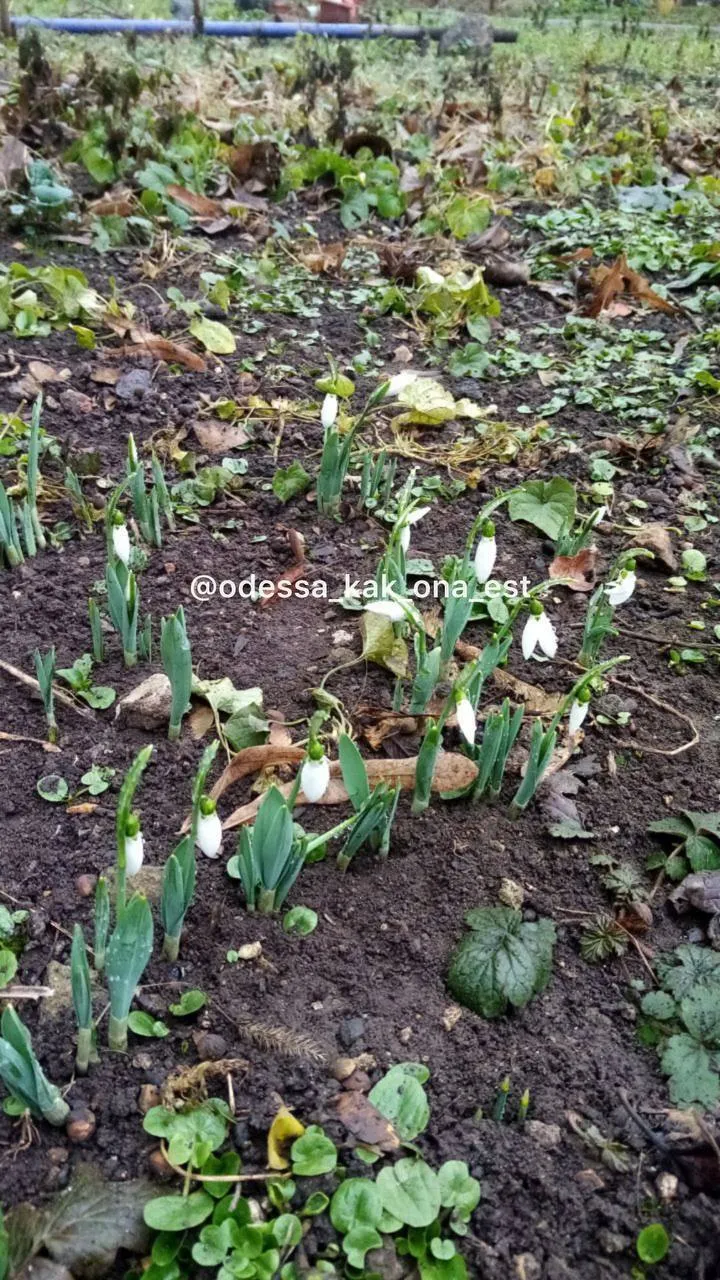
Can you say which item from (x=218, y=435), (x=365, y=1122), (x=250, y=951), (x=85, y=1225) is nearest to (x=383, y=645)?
(x=250, y=951)

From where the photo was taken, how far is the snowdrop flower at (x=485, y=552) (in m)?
1.92

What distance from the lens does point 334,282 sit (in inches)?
160

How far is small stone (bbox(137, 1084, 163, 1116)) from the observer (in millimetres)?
1388

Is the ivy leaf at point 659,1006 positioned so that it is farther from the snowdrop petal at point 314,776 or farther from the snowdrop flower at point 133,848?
A: the snowdrop flower at point 133,848

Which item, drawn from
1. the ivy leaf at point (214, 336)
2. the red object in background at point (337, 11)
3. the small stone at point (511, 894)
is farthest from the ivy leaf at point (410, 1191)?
the red object in background at point (337, 11)

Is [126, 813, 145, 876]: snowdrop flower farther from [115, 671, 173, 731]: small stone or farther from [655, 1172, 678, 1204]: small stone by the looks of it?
[655, 1172, 678, 1204]: small stone

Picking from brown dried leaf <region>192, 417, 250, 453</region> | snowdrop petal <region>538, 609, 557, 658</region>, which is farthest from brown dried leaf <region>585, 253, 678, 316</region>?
snowdrop petal <region>538, 609, 557, 658</region>

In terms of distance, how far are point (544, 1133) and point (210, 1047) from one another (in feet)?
1.59

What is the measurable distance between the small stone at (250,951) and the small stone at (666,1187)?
0.65m

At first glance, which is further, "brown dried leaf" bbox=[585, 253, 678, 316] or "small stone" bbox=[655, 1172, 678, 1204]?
"brown dried leaf" bbox=[585, 253, 678, 316]

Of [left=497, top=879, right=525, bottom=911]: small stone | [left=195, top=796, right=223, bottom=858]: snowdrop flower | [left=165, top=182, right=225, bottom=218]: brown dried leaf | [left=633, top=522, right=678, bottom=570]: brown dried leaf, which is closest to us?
[left=195, top=796, right=223, bottom=858]: snowdrop flower

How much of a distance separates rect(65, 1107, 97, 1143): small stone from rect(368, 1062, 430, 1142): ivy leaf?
14.9 inches

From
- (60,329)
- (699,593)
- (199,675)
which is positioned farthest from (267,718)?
→ (60,329)

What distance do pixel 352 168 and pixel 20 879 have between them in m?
4.23
